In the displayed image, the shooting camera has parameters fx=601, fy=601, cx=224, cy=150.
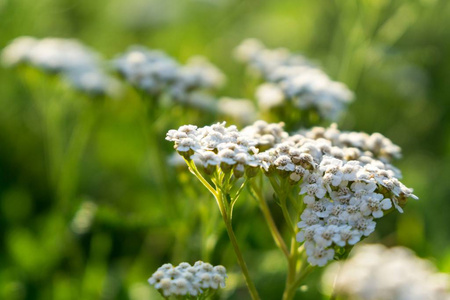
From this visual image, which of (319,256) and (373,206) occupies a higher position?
(373,206)

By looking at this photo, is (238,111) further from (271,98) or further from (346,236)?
(346,236)

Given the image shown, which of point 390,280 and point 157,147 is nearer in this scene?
point 390,280

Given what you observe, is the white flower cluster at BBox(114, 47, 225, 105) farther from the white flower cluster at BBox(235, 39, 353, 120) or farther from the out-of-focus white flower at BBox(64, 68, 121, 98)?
the white flower cluster at BBox(235, 39, 353, 120)

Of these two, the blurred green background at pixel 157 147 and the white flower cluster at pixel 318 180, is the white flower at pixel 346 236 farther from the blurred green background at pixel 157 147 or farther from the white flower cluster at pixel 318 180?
the blurred green background at pixel 157 147

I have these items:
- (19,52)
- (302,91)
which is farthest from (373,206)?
(19,52)

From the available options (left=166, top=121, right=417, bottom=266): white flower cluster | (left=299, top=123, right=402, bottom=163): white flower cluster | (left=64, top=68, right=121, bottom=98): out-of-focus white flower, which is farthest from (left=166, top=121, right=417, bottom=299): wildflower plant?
(left=64, top=68, right=121, bottom=98): out-of-focus white flower

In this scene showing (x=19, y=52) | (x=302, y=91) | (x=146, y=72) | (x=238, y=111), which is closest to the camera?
(x=302, y=91)

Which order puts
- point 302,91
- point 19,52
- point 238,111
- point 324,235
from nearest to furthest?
point 324,235
point 302,91
point 238,111
point 19,52
